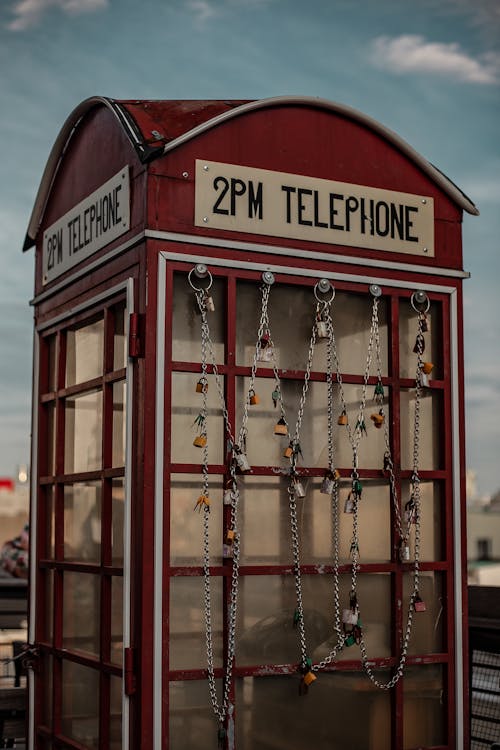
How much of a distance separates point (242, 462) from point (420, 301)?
1.12 metres

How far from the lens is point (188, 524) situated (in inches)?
155

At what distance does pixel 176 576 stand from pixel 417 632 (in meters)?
1.14

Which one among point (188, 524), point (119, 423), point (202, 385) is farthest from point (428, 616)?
point (119, 423)

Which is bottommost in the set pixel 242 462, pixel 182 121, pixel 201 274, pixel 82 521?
pixel 82 521

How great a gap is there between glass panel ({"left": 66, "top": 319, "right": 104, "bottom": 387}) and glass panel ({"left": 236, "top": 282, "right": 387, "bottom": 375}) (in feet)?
2.21

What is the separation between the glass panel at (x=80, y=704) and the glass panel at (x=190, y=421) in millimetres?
1019

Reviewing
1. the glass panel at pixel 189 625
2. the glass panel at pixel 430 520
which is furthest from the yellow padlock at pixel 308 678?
Answer: the glass panel at pixel 430 520

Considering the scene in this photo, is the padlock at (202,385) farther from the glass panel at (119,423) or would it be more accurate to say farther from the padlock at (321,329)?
the padlock at (321,329)

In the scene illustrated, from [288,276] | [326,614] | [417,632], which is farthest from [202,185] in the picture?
[417,632]

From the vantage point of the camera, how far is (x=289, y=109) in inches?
171

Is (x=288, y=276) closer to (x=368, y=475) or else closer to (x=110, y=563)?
(x=368, y=475)

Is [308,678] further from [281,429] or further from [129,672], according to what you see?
[281,429]

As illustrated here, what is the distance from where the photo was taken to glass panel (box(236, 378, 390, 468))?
4.12m

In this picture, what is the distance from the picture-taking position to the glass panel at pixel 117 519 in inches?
161
